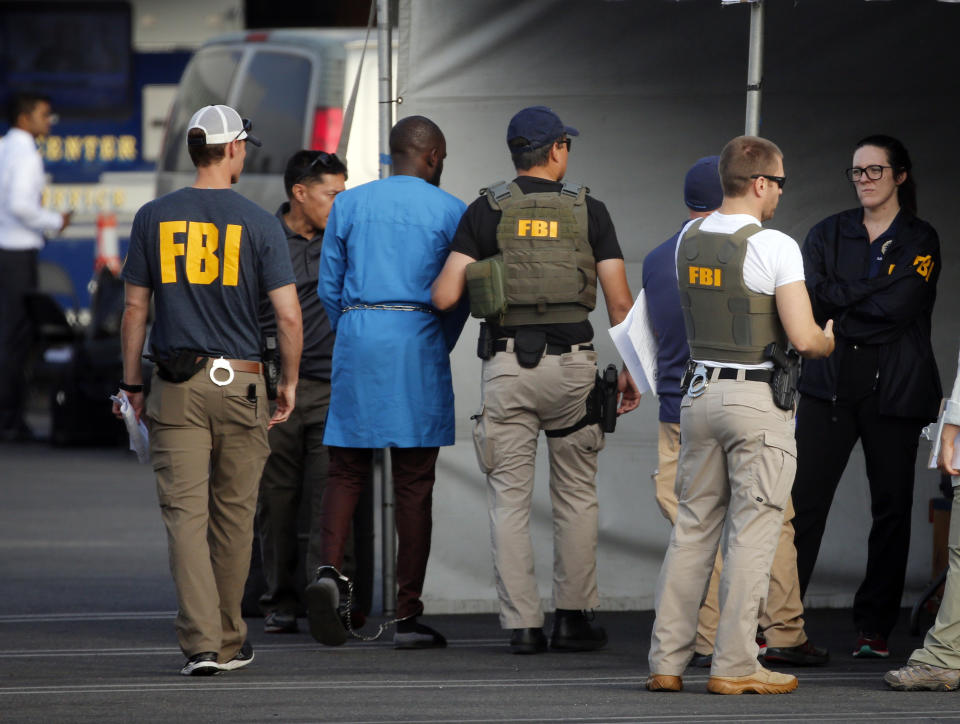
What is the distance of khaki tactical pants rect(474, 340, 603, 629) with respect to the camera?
6.32 meters

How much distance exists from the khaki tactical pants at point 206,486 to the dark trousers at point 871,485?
198cm

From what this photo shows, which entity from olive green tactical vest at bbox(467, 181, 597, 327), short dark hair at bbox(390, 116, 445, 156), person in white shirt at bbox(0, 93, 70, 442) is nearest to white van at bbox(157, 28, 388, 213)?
person in white shirt at bbox(0, 93, 70, 442)

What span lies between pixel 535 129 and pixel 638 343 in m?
0.87

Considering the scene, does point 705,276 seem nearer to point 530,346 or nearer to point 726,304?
point 726,304

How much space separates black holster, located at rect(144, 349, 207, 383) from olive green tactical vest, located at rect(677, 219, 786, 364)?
1.66 meters

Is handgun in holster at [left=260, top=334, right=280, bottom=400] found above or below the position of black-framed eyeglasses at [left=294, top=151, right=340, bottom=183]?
below

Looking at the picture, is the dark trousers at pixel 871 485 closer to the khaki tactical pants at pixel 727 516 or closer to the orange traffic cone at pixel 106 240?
the khaki tactical pants at pixel 727 516

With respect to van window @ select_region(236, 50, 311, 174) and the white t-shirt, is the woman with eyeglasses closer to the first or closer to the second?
the white t-shirt

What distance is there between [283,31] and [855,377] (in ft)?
23.0

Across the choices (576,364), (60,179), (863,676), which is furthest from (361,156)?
(60,179)

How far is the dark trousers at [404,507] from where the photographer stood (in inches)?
257

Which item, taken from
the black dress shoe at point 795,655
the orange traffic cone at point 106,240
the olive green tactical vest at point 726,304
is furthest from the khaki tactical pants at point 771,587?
the orange traffic cone at point 106,240

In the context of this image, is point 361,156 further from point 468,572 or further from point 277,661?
point 277,661

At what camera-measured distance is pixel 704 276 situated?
5.46 metres
